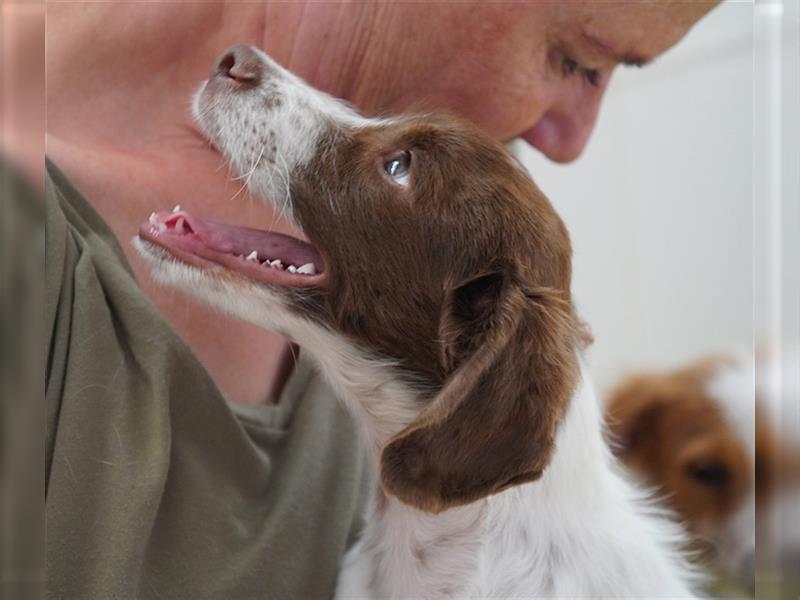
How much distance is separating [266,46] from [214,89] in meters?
0.20

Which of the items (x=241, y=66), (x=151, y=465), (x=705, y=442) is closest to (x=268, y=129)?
(x=241, y=66)

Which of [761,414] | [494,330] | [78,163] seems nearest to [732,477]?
[761,414]

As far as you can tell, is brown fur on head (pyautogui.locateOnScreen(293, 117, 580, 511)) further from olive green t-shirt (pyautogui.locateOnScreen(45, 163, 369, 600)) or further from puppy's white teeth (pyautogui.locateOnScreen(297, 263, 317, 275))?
olive green t-shirt (pyautogui.locateOnScreen(45, 163, 369, 600))

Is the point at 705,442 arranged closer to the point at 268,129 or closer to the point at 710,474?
the point at 710,474

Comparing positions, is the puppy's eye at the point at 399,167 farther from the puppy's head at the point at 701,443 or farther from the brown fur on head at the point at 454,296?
the puppy's head at the point at 701,443

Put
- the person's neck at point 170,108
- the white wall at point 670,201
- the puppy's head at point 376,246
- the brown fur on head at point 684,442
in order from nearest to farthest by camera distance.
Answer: the puppy's head at point 376,246
the person's neck at point 170,108
the white wall at point 670,201
the brown fur on head at point 684,442

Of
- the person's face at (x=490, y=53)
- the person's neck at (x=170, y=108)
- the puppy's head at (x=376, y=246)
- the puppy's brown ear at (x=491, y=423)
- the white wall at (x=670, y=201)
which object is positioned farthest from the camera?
the white wall at (x=670, y=201)

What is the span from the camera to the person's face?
1504 mm

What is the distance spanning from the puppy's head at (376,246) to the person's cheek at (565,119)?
319mm

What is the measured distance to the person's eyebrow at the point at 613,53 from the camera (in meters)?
1.56

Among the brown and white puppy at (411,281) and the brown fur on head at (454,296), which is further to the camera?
the brown and white puppy at (411,281)

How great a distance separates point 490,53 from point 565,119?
19cm

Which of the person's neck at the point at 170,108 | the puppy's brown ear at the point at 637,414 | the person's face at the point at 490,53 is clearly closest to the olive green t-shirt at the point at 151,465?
the person's neck at the point at 170,108

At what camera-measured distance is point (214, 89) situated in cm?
133
